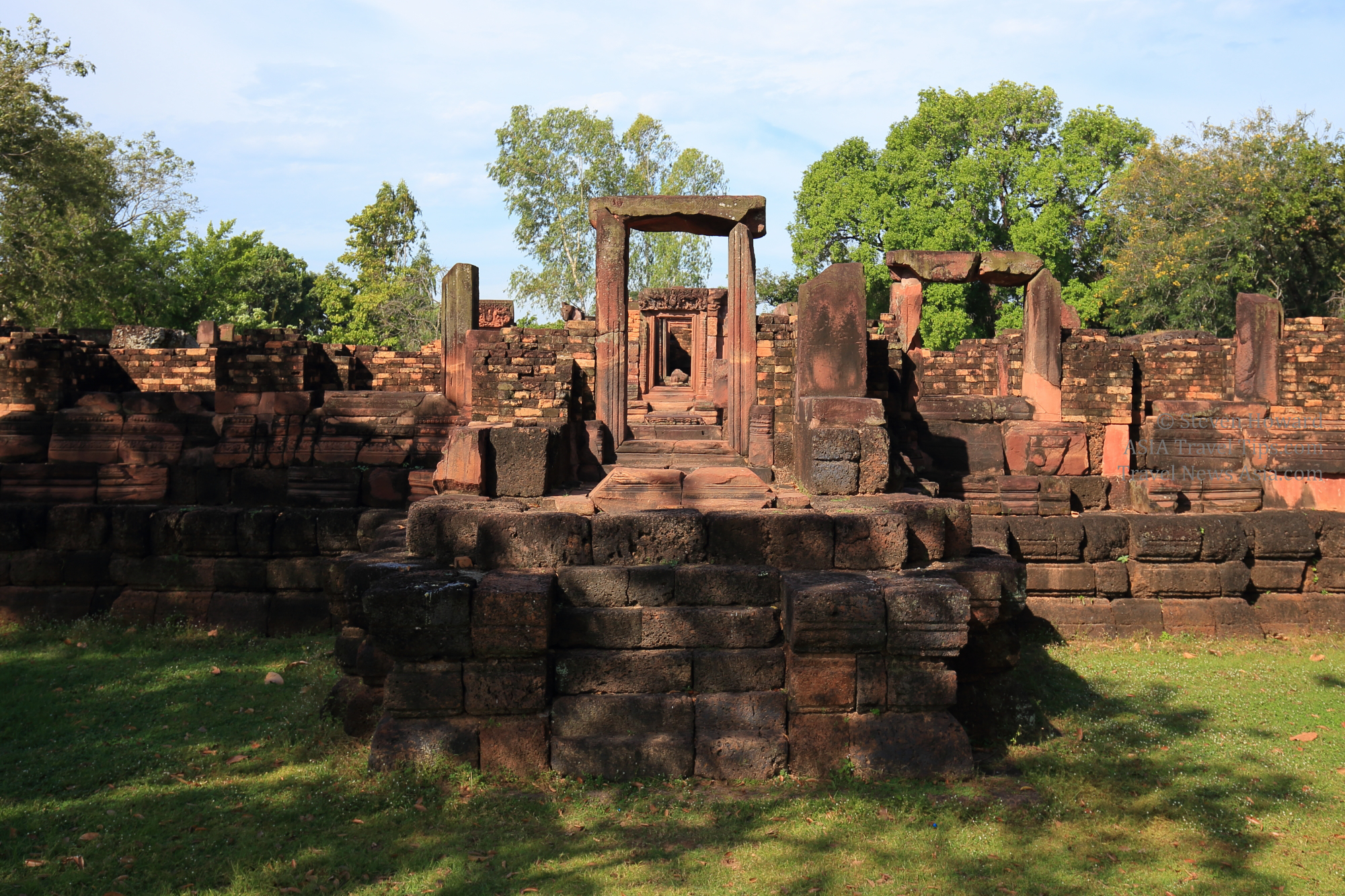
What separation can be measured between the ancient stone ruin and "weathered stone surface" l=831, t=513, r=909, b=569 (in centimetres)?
2

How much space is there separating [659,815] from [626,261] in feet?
25.7

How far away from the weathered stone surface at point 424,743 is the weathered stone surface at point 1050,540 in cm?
588

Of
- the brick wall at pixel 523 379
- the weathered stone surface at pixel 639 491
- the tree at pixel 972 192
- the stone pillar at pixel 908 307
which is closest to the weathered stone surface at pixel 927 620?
the weathered stone surface at pixel 639 491

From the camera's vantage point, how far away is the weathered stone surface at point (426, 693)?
472 cm

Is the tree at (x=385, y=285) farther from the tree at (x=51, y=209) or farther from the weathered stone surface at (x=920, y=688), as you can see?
the weathered stone surface at (x=920, y=688)

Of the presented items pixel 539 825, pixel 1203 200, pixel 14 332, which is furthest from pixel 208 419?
pixel 1203 200

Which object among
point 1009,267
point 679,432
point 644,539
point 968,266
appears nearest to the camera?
point 644,539

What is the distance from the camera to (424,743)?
4.68 meters

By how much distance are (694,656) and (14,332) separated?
10.1m

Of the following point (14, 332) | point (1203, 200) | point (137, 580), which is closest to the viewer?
point (137, 580)

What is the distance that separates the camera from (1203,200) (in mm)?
21766

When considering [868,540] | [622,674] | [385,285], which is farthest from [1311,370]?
[385,285]

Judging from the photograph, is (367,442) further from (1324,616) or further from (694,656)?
(1324,616)

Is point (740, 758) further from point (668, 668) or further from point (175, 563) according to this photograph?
point (175, 563)
